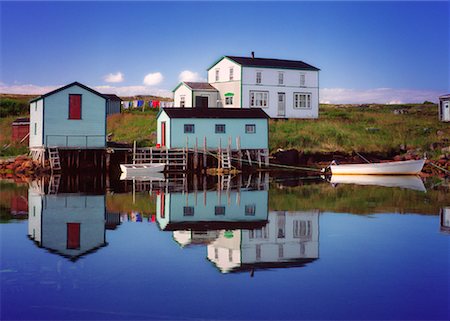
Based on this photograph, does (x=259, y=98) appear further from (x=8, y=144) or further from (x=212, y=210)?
(x=212, y=210)

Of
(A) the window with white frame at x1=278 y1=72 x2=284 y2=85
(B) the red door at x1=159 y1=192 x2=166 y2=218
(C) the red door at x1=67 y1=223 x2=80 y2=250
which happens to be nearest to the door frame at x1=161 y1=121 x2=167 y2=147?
(A) the window with white frame at x1=278 y1=72 x2=284 y2=85

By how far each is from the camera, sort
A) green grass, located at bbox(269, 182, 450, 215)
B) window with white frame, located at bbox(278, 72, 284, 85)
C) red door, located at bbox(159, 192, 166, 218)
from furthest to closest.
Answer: window with white frame, located at bbox(278, 72, 284, 85) < green grass, located at bbox(269, 182, 450, 215) < red door, located at bbox(159, 192, 166, 218)

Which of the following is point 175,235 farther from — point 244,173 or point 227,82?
point 227,82

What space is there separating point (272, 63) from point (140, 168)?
2103 cm

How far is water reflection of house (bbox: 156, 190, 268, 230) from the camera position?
22719mm

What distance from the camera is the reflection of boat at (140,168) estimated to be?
46.8 meters

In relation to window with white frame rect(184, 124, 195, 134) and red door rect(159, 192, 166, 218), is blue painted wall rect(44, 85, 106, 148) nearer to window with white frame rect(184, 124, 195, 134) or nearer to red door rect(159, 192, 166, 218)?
window with white frame rect(184, 124, 195, 134)

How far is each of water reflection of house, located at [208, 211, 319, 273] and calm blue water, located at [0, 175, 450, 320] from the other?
0.05 m

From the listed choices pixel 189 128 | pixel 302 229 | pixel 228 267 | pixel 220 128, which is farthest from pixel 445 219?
pixel 189 128

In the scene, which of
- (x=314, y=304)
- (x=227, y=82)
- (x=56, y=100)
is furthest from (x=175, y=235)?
(x=227, y=82)

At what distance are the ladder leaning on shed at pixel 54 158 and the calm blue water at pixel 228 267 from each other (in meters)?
20.8

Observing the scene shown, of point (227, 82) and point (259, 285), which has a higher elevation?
point (227, 82)

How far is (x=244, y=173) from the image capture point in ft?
163

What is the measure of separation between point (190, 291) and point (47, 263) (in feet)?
14.6
